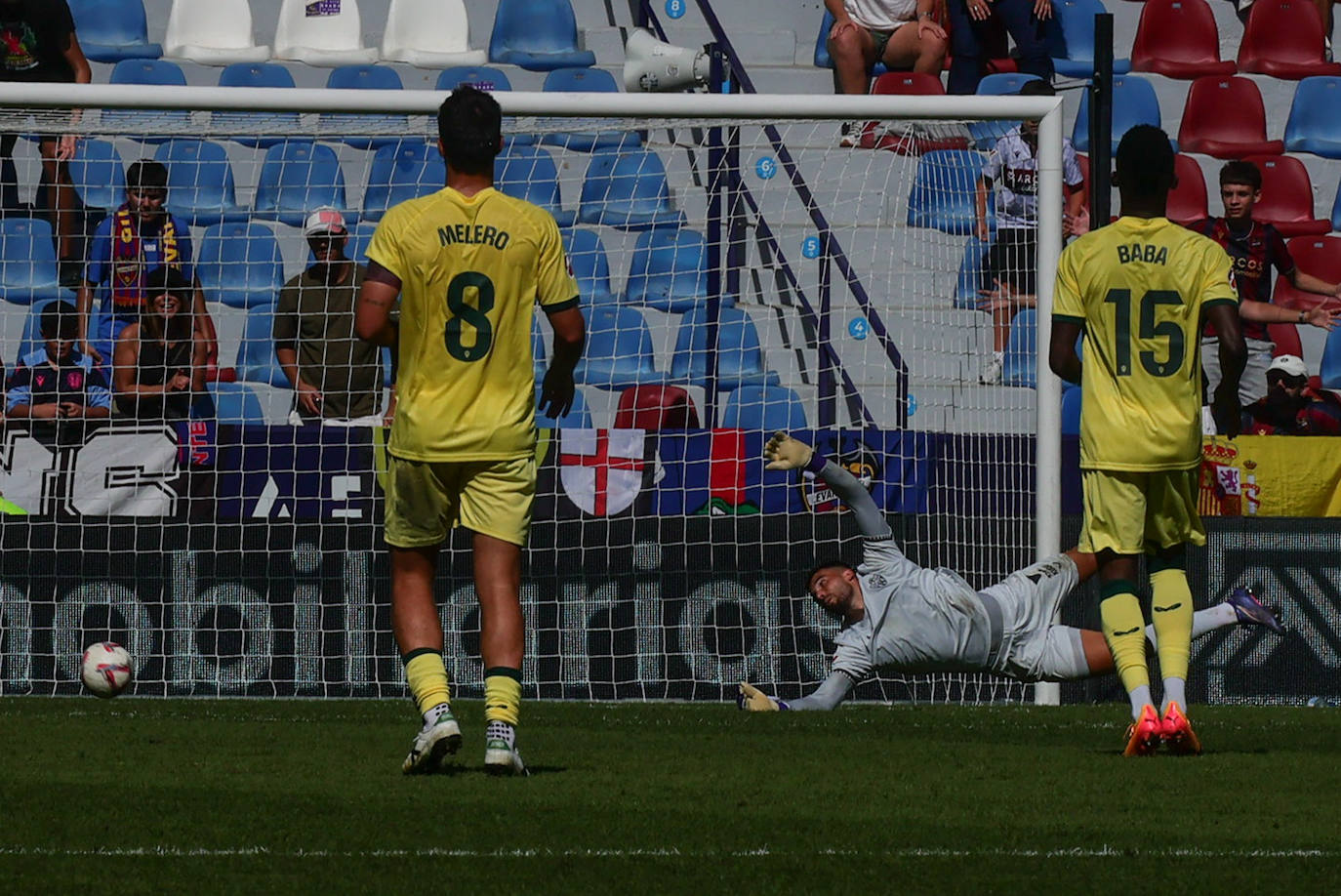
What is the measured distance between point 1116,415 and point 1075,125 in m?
8.14

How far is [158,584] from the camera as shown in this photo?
927 centimetres

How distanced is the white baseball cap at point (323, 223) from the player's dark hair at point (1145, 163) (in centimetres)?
468

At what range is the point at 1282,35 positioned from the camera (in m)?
15.6

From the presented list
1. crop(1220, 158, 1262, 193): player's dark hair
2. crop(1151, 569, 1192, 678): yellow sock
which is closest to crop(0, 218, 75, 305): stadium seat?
crop(1151, 569, 1192, 678): yellow sock

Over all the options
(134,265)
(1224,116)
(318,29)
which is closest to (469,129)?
(134,265)

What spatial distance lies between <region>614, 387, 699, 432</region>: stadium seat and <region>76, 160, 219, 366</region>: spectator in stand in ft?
6.77

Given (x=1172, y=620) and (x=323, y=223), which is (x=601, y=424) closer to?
(x=323, y=223)

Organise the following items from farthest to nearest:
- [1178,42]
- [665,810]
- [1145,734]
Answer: [1178,42]
[1145,734]
[665,810]

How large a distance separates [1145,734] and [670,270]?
494cm

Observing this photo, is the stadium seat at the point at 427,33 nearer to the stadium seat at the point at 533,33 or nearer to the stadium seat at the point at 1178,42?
the stadium seat at the point at 533,33

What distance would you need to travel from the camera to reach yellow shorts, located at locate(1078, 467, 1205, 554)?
6.48 metres

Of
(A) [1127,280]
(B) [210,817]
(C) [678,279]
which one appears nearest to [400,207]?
(B) [210,817]

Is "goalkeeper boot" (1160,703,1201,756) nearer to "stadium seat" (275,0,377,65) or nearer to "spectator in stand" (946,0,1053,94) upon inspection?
"spectator in stand" (946,0,1053,94)

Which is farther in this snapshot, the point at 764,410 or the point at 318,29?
the point at 318,29
